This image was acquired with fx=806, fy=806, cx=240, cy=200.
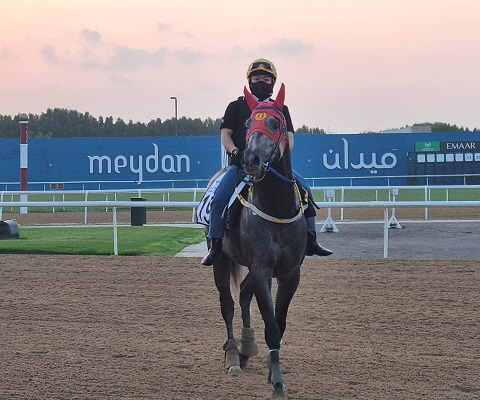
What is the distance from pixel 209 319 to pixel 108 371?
2.39m

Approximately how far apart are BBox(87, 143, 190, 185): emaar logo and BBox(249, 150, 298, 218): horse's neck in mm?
35156

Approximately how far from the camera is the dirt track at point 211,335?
227 inches

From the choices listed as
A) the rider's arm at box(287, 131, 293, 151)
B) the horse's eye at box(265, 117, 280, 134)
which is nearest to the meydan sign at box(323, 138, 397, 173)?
the rider's arm at box(287, 131, 293, 151)

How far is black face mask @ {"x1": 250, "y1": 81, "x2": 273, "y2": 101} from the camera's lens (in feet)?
21.1

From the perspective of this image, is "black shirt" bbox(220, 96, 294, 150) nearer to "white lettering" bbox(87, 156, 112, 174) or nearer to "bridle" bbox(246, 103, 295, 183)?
"bridle" bbox(246, 103, 295, 183)

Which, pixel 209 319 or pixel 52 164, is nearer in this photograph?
pixel 209 319

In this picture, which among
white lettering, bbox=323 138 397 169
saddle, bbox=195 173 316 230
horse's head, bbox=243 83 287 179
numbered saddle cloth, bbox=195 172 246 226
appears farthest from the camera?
white lettering, bbox=323 138 397 169

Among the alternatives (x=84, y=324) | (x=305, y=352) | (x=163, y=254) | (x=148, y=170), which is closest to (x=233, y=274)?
(x=305, y=352)

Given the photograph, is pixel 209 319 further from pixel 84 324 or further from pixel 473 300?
pixel 473 300

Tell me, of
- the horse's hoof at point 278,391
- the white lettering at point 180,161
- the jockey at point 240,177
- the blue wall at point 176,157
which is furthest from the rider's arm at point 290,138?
the white lettering at point 180,161

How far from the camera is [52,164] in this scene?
41438 mm

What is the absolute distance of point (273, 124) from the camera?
5527 mm

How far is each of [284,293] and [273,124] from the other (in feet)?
4.65

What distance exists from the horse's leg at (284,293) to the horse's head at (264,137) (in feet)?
3.44
